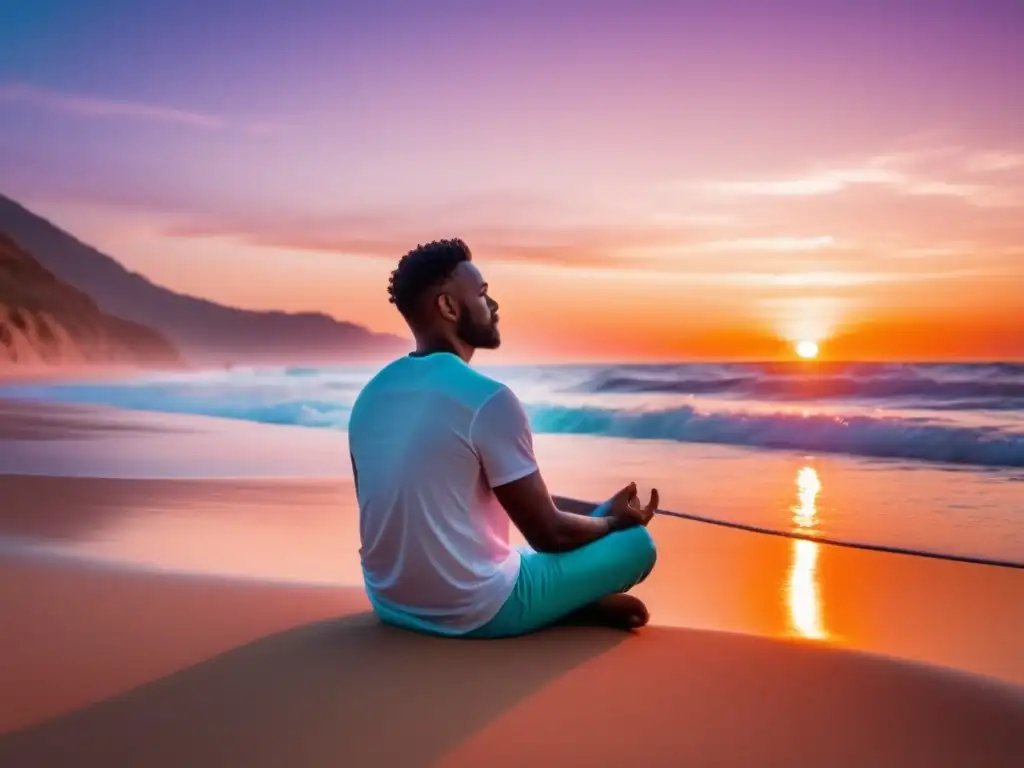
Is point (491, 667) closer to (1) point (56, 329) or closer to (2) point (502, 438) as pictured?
(2) point (502, 438)

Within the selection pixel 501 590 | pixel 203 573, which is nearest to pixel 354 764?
pixel 501 590

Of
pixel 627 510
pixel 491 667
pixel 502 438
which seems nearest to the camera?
pixel 502 438

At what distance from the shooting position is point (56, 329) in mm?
70500

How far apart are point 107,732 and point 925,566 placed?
5119 mm

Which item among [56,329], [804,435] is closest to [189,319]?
[56,329]

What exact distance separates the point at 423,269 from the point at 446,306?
0.15 m

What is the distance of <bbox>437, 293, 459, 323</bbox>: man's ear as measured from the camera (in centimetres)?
363

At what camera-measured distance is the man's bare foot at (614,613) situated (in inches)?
159

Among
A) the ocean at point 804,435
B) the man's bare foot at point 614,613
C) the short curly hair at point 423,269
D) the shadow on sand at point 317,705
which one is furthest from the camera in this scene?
the ocean at point 804,435

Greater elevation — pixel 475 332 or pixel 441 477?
pixel 475 332

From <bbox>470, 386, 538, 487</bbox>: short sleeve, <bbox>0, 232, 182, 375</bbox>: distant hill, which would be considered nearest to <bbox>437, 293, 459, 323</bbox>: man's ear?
<bbox>470, 386, 538, 487</bbox>: short sleeve

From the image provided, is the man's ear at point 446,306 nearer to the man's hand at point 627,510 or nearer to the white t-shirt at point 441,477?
the white t-shirt at point 441,477

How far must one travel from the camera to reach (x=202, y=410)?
979 inches

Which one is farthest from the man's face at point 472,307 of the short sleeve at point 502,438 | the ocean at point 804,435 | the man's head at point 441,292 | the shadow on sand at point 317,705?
the ocean at point 804,435
